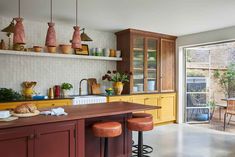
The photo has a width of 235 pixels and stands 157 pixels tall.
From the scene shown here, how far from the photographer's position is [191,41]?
19.3 feet

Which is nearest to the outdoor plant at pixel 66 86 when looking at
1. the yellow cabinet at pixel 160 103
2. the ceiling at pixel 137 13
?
the yellow cabinet at pixel 160 103

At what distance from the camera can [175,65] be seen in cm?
632

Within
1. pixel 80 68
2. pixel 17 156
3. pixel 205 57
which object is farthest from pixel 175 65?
pixel 17 156

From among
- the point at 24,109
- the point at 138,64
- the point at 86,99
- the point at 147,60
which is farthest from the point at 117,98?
the point at 24,109

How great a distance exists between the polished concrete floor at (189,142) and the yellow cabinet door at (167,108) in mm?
329

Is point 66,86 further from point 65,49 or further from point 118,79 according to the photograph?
point 118,79

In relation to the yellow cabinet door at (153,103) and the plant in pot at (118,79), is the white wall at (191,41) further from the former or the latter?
the plant in pot at (118,79)

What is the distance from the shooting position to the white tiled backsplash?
171 inches

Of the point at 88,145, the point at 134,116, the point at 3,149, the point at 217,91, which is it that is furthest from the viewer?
the point at 217,91

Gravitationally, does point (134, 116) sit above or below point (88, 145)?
above

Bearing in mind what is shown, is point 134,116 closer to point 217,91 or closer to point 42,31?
point 42,31

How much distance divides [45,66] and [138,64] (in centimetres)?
228

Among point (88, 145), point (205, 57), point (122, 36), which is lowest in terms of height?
point (88, 145)

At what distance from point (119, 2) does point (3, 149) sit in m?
2.55
